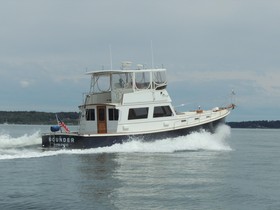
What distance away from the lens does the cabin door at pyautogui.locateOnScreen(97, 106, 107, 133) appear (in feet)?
97.1

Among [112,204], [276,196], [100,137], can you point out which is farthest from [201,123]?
[112,204]

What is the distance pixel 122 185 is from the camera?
18.3 meters

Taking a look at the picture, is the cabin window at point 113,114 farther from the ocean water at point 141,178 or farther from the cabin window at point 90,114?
the ocean water at point 141,178

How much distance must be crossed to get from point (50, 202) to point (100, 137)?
1322 cm

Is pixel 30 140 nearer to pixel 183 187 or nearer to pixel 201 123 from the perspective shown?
pixel 201 123

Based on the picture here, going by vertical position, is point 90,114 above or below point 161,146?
above

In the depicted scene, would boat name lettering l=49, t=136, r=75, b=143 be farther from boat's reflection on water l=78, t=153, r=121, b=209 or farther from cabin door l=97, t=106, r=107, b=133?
boat's reflection on water l=78, t=153, r=121, b=209

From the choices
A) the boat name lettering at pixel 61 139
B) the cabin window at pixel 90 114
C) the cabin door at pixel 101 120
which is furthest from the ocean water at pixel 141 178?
the cabin window at pixel 90 114

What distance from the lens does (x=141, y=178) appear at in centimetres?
2006

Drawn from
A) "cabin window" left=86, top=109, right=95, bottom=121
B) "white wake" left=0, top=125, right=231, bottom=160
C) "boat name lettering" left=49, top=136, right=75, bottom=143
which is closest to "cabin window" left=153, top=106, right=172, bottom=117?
"white wake" left=0, top=125, right=231, bottom=160

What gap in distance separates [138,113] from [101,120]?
2044 mm

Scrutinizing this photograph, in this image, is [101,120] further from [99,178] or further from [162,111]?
[99,178]

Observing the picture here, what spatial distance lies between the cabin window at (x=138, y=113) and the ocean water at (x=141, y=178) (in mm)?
1347

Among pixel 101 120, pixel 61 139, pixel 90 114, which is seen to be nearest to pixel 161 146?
pixel 101 120
